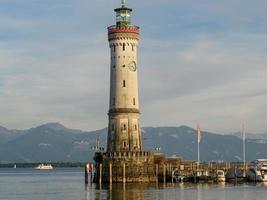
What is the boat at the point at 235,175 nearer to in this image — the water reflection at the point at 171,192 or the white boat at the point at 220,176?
the white boat at the point at 220,176

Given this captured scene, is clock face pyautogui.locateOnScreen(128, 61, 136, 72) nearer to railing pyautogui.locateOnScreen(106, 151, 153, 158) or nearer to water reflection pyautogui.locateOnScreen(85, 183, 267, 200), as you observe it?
railing pyautogui.locateOnScreen(106, 151, 153, 158)

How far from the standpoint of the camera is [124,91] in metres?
132

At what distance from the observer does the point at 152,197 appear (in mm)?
103375

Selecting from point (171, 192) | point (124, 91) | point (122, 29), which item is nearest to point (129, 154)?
point (124, 91)

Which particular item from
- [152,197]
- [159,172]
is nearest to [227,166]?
[159,172]

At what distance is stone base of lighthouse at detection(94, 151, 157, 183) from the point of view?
129m

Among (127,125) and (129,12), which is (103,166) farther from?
(129,12)

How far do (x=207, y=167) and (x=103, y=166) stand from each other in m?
24.2

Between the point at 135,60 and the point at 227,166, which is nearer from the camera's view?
the point at 135,60

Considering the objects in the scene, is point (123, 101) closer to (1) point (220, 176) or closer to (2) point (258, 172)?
(1) point (220, 176)

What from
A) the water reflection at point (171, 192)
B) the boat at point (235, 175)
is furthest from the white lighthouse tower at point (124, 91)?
the boat at point (235, 175)

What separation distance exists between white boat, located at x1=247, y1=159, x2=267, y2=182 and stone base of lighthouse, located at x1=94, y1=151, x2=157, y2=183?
25252mm

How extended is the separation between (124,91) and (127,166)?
44.5ft

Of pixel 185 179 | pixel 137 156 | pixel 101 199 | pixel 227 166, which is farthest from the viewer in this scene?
pixel 227 166
